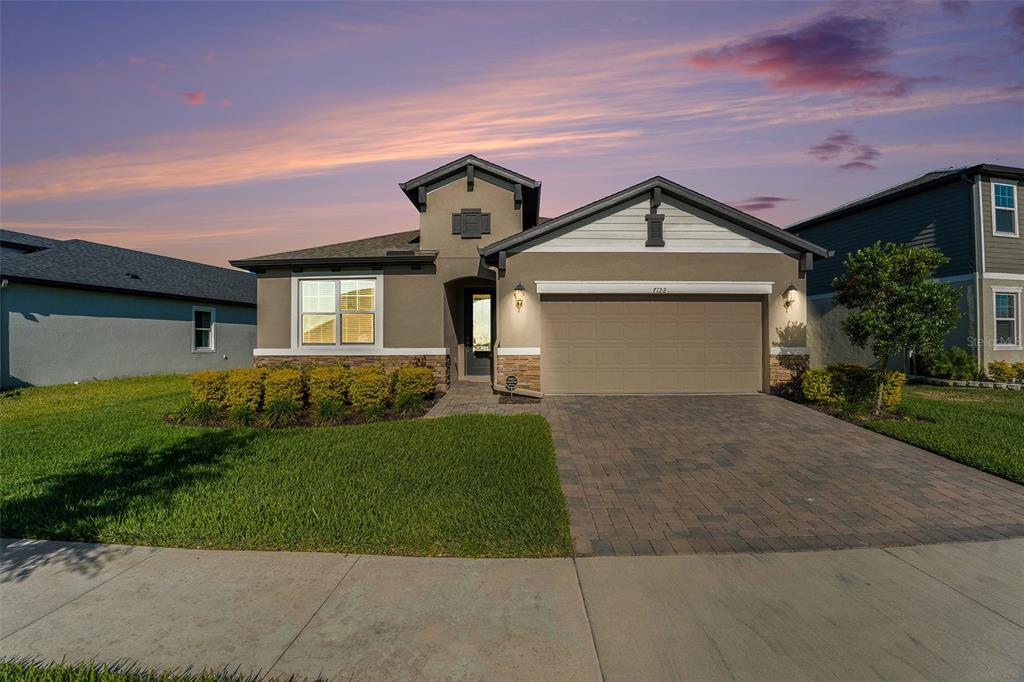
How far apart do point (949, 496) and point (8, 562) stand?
9.52 m

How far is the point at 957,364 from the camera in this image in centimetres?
1473

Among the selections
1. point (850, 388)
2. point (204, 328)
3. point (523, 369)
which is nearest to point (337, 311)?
point (523, 369)

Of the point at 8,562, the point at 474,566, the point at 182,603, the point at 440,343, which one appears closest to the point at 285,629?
the point at 182,603

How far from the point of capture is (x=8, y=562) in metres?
4.20

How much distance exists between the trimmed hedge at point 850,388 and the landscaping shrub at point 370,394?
913 cm

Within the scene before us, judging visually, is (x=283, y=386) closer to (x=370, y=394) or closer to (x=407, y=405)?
(x=370, y=394)

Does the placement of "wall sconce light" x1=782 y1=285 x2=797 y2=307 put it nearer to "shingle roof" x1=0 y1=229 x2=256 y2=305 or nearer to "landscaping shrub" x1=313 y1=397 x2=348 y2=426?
"landscaping shrub" x1=313 y1=397 x2=348 y2=426

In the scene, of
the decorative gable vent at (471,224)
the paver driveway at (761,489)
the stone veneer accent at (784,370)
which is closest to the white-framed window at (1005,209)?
the stone veneer accent at (784,370)

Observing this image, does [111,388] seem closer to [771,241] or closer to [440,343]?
[440,343]

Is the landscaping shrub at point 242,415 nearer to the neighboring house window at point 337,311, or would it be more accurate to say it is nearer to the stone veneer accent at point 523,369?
the neighboring house window at point 337,311

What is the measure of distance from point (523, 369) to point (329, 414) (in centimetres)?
451

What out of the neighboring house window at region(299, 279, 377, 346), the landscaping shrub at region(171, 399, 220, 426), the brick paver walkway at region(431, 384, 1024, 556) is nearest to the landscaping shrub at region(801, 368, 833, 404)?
the brick paver walkway at region(431, 384, 1024, 556)

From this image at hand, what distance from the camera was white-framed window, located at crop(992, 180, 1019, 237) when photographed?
15086mm

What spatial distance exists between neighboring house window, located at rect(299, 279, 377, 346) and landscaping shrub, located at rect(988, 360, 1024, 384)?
18165 mm
